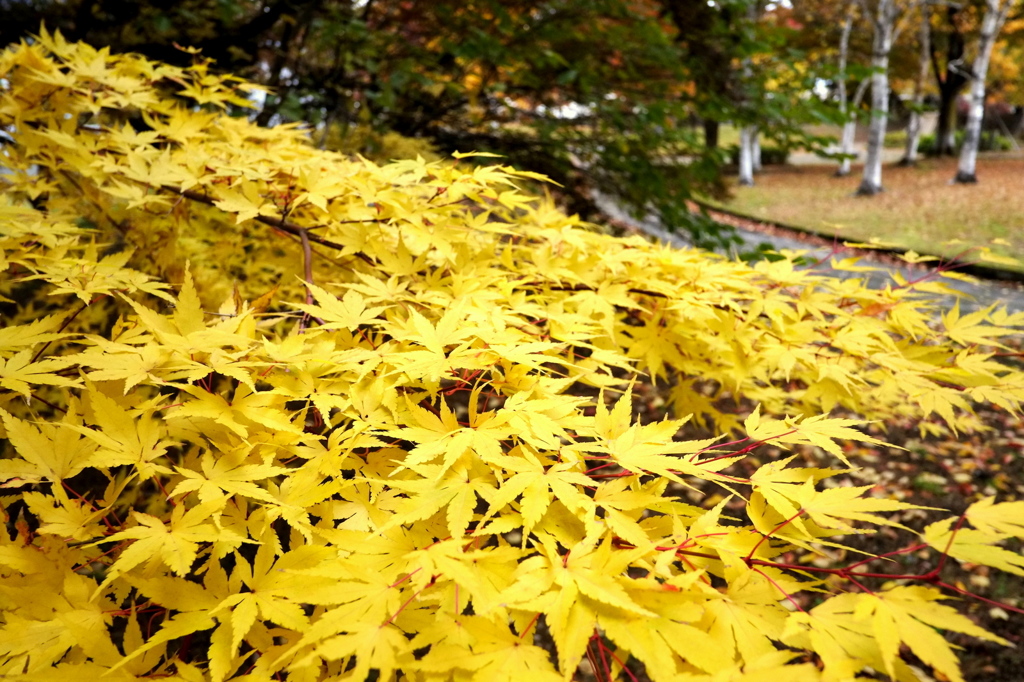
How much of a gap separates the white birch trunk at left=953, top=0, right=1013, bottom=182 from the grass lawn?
0.58m

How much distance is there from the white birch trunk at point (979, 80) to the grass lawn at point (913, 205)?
0.58 m

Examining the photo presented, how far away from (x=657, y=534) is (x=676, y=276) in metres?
1.05

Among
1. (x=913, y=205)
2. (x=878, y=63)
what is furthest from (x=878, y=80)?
(x=913, y=205)

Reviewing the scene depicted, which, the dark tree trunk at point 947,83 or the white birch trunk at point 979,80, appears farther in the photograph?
the dark tree trunk at point 947,83

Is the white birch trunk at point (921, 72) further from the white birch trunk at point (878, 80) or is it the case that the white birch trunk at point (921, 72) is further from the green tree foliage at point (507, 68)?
the green tree foliage at point (507, 68)

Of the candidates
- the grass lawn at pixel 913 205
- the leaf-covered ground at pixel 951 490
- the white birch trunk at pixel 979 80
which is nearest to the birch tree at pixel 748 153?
the grass lawn at pixel 913 205

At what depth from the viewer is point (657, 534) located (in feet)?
2.79

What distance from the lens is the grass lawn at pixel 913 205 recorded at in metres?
10.9

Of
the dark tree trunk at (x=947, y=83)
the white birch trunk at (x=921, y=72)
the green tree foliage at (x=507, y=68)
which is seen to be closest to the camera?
the green tree foliage at (x=507, y=68)

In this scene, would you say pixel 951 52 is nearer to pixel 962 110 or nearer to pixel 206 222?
pixel 962 110

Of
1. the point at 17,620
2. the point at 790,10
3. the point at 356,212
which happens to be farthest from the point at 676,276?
the point at 790,10

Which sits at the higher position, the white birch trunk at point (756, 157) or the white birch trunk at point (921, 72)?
the white birch trunk at point (921, 72)

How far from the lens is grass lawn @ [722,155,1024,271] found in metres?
10.9

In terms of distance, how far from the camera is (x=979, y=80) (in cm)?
1341
